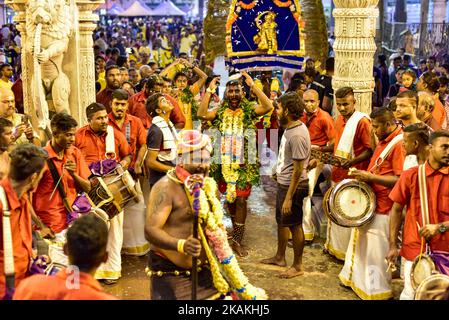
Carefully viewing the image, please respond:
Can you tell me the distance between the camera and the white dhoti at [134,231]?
23.5ft

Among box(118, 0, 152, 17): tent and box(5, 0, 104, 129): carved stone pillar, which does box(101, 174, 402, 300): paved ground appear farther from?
box(118, 0, 152, 17): tent

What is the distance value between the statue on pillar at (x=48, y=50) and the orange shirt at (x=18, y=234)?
3.57m

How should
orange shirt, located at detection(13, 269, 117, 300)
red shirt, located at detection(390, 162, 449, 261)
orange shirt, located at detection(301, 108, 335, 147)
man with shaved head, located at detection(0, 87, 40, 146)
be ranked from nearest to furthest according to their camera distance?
orange shirt, located at detection(13, 269, 117, 300) → red shirt, located at detection(390, 162, 449, 261) → man with shaved head, located at detection(0, 87, 40, 146) → orange shirt, located at detection(301, 108, 335, 147)

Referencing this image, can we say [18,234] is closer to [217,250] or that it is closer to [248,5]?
[217,250]

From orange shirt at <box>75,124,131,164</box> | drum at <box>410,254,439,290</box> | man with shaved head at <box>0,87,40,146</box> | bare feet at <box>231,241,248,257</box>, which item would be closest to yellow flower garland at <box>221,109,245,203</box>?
bare feet at <box>231,241,248,257</box>

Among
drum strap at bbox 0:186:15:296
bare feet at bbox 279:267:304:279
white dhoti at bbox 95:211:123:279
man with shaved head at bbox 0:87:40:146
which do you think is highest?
man with shaved head at bbox 0:87:40:146

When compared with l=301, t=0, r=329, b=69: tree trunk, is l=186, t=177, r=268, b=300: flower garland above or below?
below

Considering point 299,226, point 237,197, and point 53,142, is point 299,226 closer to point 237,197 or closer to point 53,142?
point 237,197

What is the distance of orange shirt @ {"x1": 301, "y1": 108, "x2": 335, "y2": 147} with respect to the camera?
7391 millimetres

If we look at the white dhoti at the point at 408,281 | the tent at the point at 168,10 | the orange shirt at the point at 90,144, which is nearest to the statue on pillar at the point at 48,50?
the orange shirt at the point at 90,144

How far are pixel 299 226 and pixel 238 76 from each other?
182cm

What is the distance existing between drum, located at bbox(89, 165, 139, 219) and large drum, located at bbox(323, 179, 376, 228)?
6.01 feet

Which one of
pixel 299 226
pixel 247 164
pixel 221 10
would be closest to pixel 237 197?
pixel 247 164

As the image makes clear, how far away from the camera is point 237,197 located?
711 centimetres
